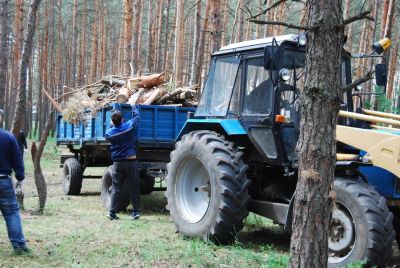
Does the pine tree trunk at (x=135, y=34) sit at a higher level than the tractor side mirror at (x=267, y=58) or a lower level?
higher

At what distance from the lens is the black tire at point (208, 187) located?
20.5ft

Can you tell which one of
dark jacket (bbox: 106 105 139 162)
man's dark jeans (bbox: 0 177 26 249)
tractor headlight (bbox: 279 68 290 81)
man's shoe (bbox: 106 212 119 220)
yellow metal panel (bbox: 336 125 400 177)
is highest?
tractor headlight (bbox: 279 68 290 81)

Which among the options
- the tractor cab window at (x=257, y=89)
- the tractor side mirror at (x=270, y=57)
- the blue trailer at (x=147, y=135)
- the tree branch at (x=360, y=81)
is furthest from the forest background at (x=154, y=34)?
the tree branch at (x=360, y=81)

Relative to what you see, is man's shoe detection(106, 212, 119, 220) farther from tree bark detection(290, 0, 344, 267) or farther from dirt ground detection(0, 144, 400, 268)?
tree bark detection(290, 0, 344, 267)

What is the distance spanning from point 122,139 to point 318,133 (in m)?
5.76

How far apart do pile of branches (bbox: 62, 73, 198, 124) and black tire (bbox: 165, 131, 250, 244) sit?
3114 mm

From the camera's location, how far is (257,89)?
21.9ft

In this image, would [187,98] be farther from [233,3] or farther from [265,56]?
[233,3]

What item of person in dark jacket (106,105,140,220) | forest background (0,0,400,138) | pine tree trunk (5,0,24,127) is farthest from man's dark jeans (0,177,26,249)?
pine tree trunk (5,0,24,127)

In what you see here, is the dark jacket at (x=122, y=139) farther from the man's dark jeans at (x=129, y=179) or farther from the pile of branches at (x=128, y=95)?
the pile of branches at (x=128, y=95)

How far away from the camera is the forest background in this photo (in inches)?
597

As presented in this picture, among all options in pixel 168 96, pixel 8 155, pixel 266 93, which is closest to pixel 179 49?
pixel 168 96

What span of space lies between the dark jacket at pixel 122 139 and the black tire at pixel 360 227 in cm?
416

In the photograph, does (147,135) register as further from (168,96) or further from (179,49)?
(179,49)
